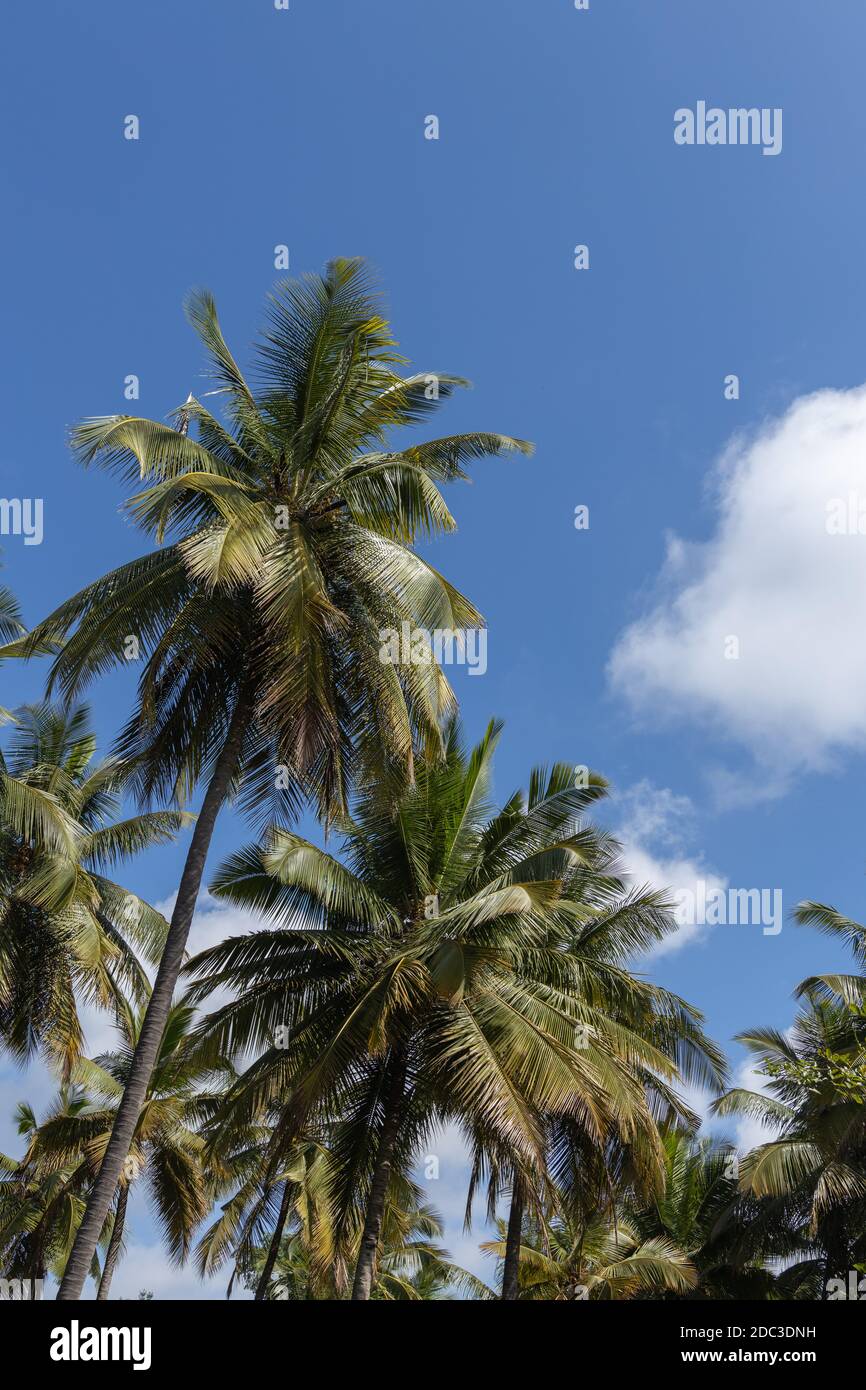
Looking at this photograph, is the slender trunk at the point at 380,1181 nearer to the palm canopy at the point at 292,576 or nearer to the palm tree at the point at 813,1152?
the palm canopy at the point at 292,576

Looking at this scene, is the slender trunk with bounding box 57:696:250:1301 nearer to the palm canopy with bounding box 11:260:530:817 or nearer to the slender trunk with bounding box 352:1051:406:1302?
the palm canopy with bounding box 11:260:530:817

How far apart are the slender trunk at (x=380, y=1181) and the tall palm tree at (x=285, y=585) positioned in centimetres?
477

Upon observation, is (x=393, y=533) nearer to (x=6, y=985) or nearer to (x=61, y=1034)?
(x=6, y=985)

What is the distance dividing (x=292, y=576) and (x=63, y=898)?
7.87 m

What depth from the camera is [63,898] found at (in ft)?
60.0

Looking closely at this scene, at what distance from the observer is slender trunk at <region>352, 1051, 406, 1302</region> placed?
15969 mm

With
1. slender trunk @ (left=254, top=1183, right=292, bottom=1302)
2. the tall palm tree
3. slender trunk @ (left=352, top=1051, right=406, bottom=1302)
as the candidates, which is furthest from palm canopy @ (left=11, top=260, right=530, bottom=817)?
slender trunk @ (left=254, top=1183, right=292, bottom=1302)

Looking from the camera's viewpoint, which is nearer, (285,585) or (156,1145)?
(285,585)

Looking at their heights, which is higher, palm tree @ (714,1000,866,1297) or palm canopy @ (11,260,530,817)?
palm canopy @ (11,260,530,817)

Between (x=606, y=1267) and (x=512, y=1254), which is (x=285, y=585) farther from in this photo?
(x=606, y=1267)

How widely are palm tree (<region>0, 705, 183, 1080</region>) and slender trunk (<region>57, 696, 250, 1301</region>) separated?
2.32 meters

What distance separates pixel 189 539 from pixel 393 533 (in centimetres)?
279

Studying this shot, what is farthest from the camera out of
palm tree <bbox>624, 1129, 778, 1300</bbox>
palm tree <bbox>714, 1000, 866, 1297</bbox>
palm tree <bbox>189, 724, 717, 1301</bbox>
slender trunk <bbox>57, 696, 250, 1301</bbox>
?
palm tree <bbox>624, 1129, 778, 1300</bbox>

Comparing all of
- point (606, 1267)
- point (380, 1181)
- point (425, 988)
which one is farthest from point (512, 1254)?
point (606, 1267)
